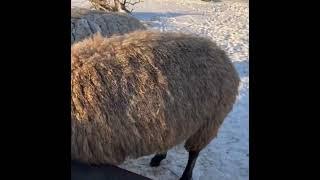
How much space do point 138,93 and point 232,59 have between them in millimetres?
6338


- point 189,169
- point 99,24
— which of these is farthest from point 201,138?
point 99,24

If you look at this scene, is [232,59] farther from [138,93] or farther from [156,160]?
[138,93]

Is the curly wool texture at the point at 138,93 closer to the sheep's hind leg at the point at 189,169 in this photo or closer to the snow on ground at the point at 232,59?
the sheep's hind leg at the point at 189,169

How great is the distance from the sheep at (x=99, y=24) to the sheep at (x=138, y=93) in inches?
59.8

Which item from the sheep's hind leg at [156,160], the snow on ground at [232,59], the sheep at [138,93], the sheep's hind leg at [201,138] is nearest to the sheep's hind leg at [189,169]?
the sheep's hind leg at [201,138]

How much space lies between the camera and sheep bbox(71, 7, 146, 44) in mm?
4434

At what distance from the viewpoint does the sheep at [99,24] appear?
14.5ft

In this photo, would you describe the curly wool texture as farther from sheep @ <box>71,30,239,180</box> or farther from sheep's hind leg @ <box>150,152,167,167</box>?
sheep's hind leg @ <box>150,152,167,167</box>

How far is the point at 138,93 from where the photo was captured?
269 centimetres
